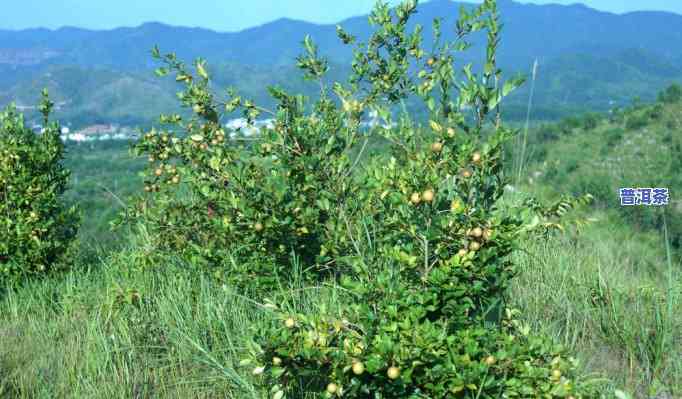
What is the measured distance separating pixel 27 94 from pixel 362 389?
157975mm

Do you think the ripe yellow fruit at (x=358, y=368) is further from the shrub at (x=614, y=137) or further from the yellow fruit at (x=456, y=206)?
the shrub at (x=614, y=137)

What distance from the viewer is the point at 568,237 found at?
5098 mm

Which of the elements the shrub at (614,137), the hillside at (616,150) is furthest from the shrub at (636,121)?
the shrub at (614,137)

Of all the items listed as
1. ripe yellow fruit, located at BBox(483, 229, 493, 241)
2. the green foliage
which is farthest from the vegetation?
the green foliage

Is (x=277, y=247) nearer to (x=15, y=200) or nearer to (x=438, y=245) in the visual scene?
(x=438, y=245)

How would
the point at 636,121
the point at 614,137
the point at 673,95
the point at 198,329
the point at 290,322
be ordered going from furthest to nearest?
the point at 673,95 < the point at 614,137 < the point at 636,121 < the point at 198,329 < the point at 290,322

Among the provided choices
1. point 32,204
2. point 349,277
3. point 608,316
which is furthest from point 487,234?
point 32,204

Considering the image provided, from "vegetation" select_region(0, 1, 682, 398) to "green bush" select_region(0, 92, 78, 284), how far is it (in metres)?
0.05

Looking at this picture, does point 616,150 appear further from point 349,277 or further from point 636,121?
point 349,277

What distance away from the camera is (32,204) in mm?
4699

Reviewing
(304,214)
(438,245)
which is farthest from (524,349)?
(304,214)

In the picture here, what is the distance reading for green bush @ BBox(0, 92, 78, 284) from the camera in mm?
4594

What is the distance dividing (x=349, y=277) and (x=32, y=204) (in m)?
2.98

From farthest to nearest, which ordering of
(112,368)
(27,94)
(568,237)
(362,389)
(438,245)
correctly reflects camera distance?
(27,94), (568,237), (112,368), (438,245), (362,389)
